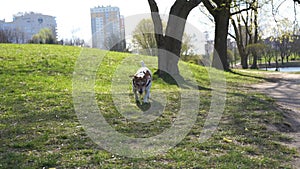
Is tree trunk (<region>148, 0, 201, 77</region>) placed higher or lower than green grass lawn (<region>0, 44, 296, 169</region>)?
higher

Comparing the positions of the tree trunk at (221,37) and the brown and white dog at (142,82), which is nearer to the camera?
the brown and white dog at (142,82)

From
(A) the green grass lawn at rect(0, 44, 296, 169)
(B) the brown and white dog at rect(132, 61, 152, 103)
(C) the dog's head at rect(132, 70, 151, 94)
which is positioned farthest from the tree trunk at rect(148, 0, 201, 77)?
(C) the dog's head at rect(132, 70, 151, 94)

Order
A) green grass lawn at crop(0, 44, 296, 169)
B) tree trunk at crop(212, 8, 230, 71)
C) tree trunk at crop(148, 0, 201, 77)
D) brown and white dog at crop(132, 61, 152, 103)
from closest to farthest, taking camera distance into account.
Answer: green grass lawn at crop(0, 44, 296, 169), brown and white dog at crop(132, 61, 152, 103), tree trunk at crop(148, 0, 201, 77), tree trunk at crop(212, 8, 230, 71)

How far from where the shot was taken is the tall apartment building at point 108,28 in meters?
31.7

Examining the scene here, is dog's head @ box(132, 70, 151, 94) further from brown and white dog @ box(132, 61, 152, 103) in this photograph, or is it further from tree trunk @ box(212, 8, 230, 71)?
tree trunk @ box(212, 8, 230, 71)

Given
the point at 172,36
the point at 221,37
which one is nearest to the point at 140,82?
the point at 172,36

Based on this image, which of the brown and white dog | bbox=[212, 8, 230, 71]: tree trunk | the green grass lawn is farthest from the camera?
bbox=[212, 8, 230, 71]: tree trunk

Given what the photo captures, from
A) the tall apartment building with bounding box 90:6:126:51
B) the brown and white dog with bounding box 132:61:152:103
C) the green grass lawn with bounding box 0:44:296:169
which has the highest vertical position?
the tall apartment building with bounding box 90:6:126:51

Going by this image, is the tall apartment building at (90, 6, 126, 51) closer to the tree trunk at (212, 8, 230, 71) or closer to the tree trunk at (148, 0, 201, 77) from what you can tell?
the tree trunk at (212, 8, 230, 71)

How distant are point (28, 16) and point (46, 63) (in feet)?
402

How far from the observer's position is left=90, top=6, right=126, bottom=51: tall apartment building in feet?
104

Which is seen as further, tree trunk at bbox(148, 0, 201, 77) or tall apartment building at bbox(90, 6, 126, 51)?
tall apartment building at bbox(90, 6, 126, 51)

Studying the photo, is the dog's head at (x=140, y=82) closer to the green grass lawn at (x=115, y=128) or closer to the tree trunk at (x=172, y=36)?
the green grass lawn at (x=115, y=128)

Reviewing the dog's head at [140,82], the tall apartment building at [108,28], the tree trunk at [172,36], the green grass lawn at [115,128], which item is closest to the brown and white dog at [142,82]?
the dog's head at [140,82]
